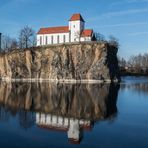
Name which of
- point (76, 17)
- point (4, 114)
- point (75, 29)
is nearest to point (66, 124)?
point (4, 114)

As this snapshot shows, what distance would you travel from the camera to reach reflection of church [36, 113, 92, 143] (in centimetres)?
1613

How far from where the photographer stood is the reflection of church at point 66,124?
16.1 m

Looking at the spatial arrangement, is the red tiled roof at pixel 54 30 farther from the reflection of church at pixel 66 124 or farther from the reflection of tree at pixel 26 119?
the reflection of church at pixel 66 124

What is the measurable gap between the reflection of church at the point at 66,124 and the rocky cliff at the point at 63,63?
48673mm

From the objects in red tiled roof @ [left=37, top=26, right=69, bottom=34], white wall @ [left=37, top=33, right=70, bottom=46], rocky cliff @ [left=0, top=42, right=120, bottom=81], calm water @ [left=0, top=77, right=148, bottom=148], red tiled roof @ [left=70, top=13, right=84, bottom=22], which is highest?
red tiled roof @ [left=70, top=13, right=84, bottom=22]

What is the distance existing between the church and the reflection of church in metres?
60.7

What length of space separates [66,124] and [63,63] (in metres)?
55.8

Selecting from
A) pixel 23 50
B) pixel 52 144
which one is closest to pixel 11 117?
pixel 52 144

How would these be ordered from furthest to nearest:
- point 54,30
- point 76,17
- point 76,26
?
point 54,30
point 76,17
point 76,26

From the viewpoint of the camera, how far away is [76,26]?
82938mm

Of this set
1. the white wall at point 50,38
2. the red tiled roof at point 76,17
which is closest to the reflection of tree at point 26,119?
the red tiled roof at point 76,17

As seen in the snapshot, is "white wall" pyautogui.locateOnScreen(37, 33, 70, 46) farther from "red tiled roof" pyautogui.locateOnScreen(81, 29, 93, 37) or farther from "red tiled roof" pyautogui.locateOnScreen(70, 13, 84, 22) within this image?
"red tiled roof" pyautogui.locateOnScreen(81, 29, 93, 37)

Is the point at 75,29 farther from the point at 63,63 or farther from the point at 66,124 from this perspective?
the point at 66,124

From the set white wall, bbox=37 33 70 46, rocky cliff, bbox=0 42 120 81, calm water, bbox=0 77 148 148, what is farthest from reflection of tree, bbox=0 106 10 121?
white wall, bbox=37 33 70 46
